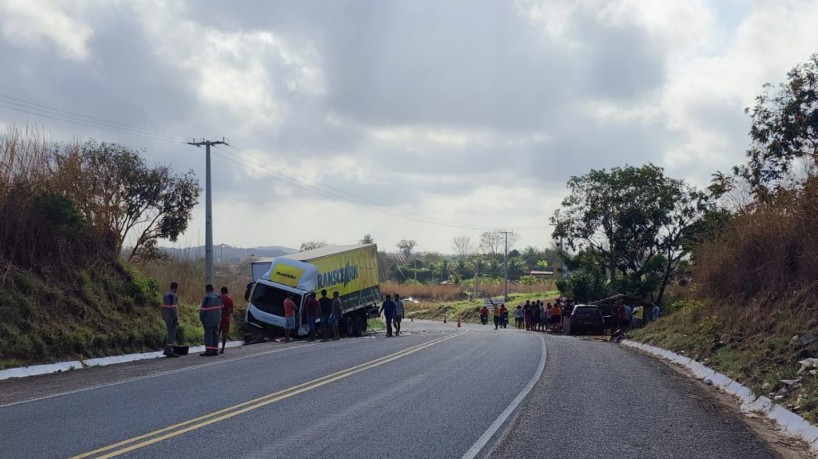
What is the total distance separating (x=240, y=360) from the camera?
758 inches

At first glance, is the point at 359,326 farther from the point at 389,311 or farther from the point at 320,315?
the point at 320,315

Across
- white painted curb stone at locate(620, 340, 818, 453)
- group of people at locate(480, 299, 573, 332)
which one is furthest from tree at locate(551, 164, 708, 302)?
white painted curb stone at locate(620, 340, 818, 453)

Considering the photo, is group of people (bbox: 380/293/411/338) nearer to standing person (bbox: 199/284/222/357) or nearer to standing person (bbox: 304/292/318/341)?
standing person (bbox: 304/292/318/341)

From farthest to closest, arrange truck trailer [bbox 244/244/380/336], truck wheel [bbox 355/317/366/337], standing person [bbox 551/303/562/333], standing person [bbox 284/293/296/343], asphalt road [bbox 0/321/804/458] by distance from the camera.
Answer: standing person [bbox 551/303/562/333]
truck wheel [bbox 355/317/366/337]
truck trailer [bbox 244/244/380/336]
standing person [bbox 284/293/296/343]
asphalt road [bbox 0/321/804/458]

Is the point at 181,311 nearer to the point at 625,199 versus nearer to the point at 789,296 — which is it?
the point at 789,296

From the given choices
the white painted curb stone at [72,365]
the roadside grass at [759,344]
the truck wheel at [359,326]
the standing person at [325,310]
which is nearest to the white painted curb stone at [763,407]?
the roadside grass at [759,344]

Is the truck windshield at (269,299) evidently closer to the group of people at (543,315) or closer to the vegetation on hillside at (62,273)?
the vegetation on hillside at (62,273)

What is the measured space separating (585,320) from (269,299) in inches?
685

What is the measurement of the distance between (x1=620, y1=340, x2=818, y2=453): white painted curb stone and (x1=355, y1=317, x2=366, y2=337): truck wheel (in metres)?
19.0

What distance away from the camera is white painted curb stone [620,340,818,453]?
10451 millimetres

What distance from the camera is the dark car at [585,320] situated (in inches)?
1636

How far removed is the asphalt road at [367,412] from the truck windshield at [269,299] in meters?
12.5

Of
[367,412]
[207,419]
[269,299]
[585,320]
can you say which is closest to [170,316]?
[269,299]

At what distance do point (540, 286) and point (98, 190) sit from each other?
282 ft
